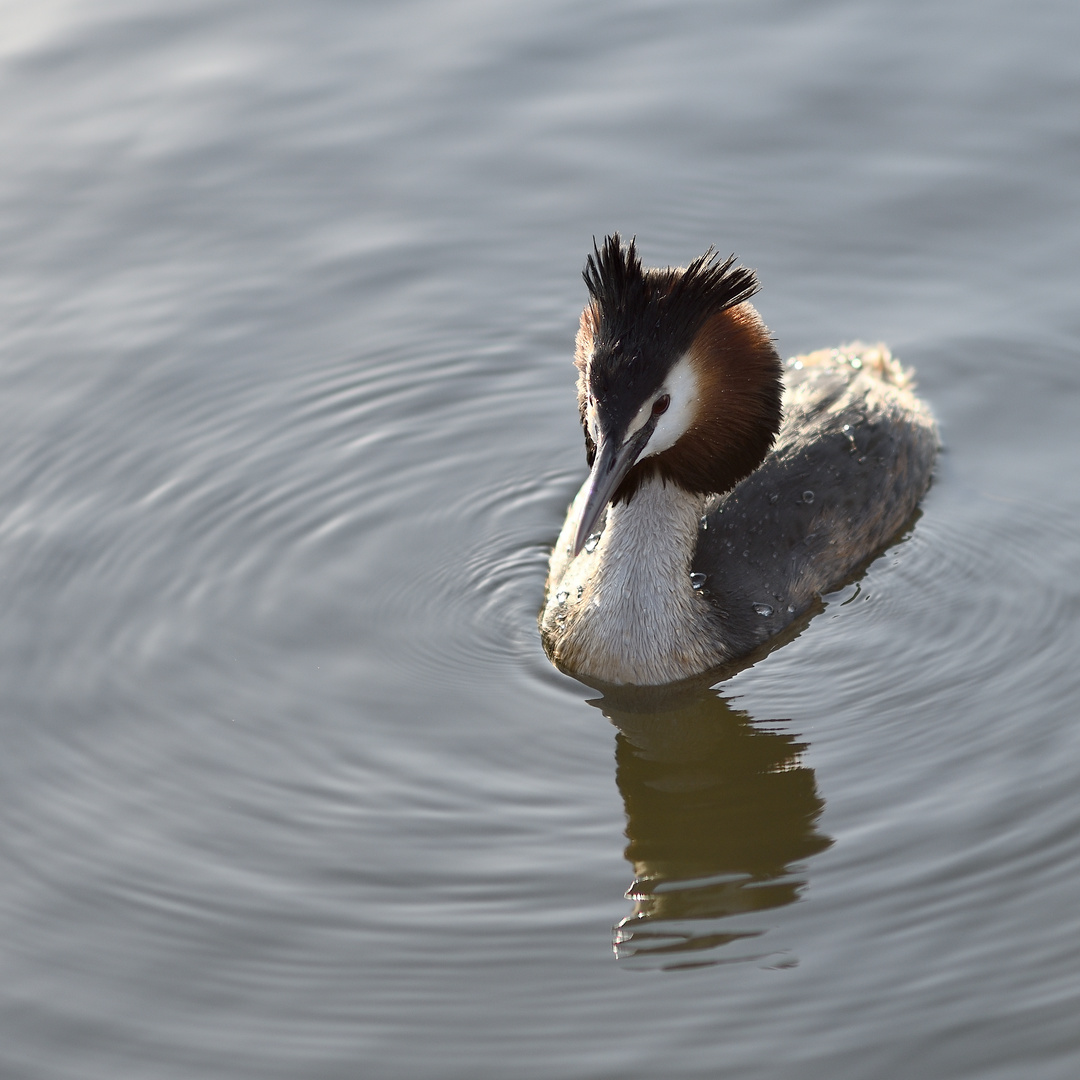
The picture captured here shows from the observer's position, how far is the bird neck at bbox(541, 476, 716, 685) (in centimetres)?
745

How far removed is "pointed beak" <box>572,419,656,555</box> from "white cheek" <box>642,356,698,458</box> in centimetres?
21

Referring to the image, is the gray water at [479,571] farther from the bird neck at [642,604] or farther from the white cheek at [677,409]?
the white cheek at [677,409]

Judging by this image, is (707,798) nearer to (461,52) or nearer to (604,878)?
(604,878)

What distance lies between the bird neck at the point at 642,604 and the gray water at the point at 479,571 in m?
0.17

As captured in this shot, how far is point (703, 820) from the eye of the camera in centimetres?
678

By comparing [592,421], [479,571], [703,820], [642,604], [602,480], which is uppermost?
[479,571]

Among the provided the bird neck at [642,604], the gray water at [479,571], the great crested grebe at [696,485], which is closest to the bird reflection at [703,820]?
the gray water at [479,571]

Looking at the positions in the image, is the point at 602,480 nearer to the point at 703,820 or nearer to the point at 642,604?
the point at 642,604

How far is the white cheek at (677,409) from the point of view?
7.15 m

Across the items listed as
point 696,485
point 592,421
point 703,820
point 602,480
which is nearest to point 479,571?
point 696,485

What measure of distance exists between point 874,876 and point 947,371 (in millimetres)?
3964

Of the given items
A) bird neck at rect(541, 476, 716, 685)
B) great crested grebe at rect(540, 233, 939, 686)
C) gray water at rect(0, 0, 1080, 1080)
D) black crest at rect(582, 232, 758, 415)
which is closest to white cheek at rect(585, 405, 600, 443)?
great crested grebe at rect(540, 233, 939, 686)

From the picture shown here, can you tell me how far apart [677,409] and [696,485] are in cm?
48

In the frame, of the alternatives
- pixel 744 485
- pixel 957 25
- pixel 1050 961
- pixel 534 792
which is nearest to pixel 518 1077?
pixel 534 792
